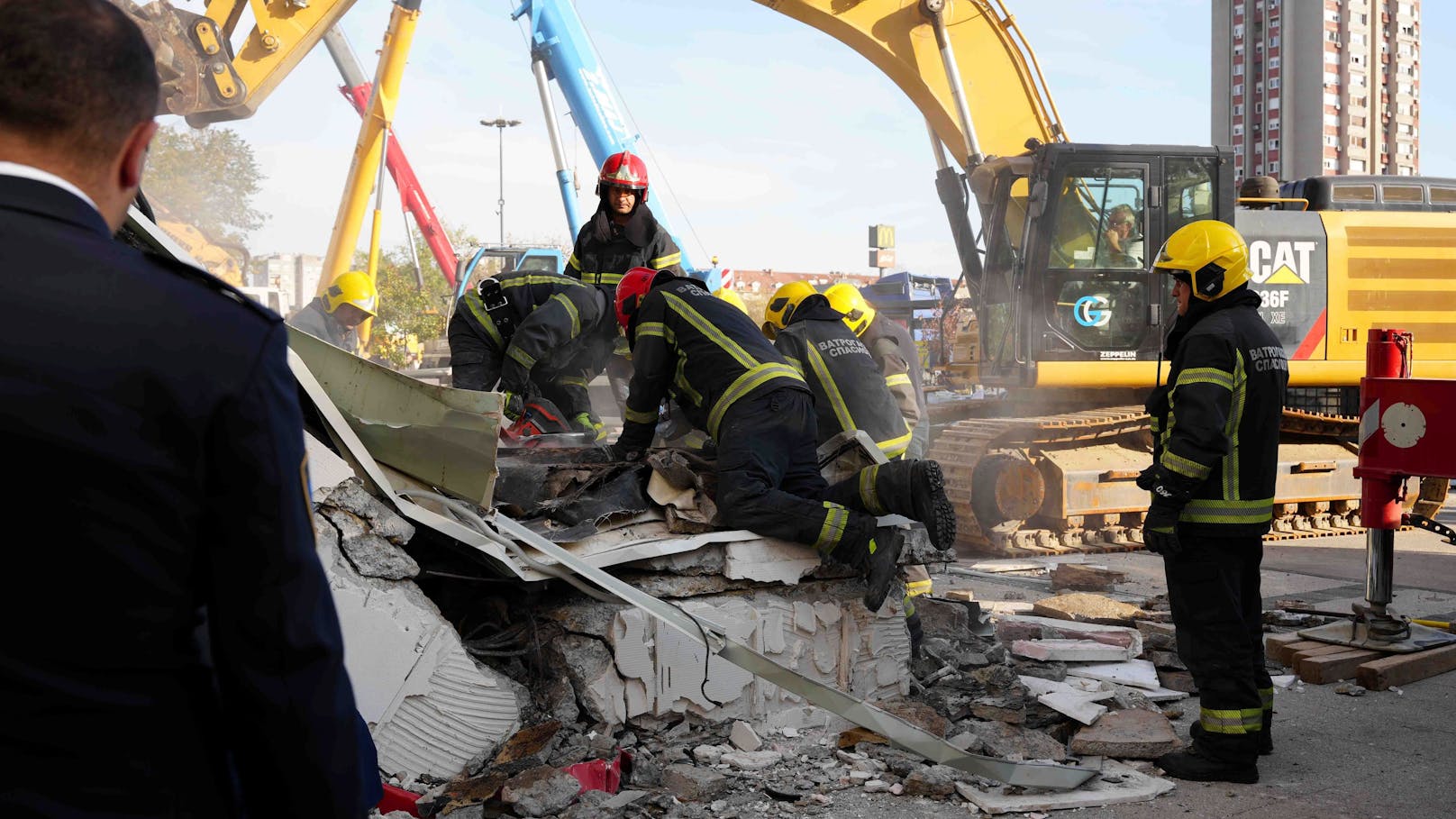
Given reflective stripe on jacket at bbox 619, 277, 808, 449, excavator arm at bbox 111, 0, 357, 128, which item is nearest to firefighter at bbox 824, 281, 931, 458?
reflective stripe on jacket at bbox 619, 277, 808, 449

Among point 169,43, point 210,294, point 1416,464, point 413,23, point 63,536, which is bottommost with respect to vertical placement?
point 1416,464

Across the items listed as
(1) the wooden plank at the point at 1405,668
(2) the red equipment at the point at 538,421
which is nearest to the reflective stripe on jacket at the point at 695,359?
(2) the red equipment at the point at 538,421

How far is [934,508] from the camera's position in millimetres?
4801

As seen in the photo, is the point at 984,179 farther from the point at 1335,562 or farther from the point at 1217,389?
the point at 1217,389

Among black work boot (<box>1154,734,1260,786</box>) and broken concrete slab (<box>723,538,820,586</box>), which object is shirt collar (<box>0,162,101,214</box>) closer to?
broken concrete slab (<box>723,538,820,586</box>)

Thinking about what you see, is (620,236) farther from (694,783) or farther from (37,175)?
(37,175)

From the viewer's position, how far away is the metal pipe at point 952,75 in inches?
380

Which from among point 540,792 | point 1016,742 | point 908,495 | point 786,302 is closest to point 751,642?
point 908,495

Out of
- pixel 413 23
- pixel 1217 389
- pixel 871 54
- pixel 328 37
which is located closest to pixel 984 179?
pixel 871 54

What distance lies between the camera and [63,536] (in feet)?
3.92

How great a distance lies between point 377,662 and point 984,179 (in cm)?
725

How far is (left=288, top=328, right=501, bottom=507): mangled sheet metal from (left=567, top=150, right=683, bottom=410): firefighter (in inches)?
95.4

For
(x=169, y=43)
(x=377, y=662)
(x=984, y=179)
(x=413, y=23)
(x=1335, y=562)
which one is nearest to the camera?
(x=377, y=662)

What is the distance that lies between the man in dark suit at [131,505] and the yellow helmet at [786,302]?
5159 millimetres
